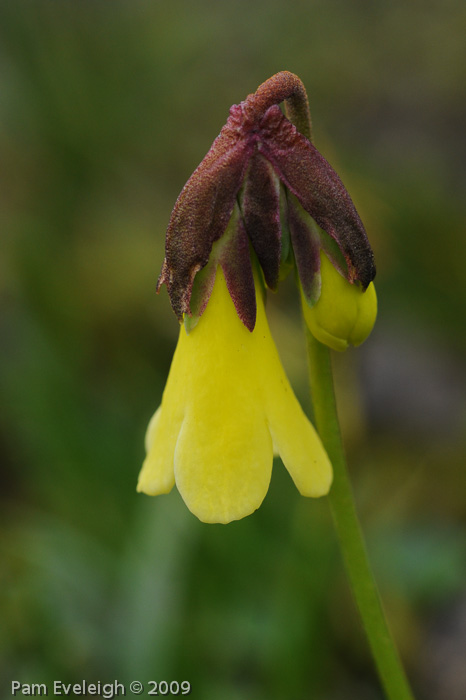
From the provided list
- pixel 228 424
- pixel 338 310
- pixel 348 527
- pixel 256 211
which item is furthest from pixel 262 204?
pixel 348 527

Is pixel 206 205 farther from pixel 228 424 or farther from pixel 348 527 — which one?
pixel 348 527

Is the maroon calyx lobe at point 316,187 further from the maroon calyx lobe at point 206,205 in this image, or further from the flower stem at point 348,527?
the flower stem at point 348,527

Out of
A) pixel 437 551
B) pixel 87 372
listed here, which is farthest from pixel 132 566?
pixel 87 372

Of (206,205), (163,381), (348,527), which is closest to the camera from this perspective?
(206,205)

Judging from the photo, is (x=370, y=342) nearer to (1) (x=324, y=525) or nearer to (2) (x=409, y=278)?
(2) (x=409, y=278)

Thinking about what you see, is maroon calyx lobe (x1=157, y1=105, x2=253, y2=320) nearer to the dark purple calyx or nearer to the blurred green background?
the dark purple calyx
